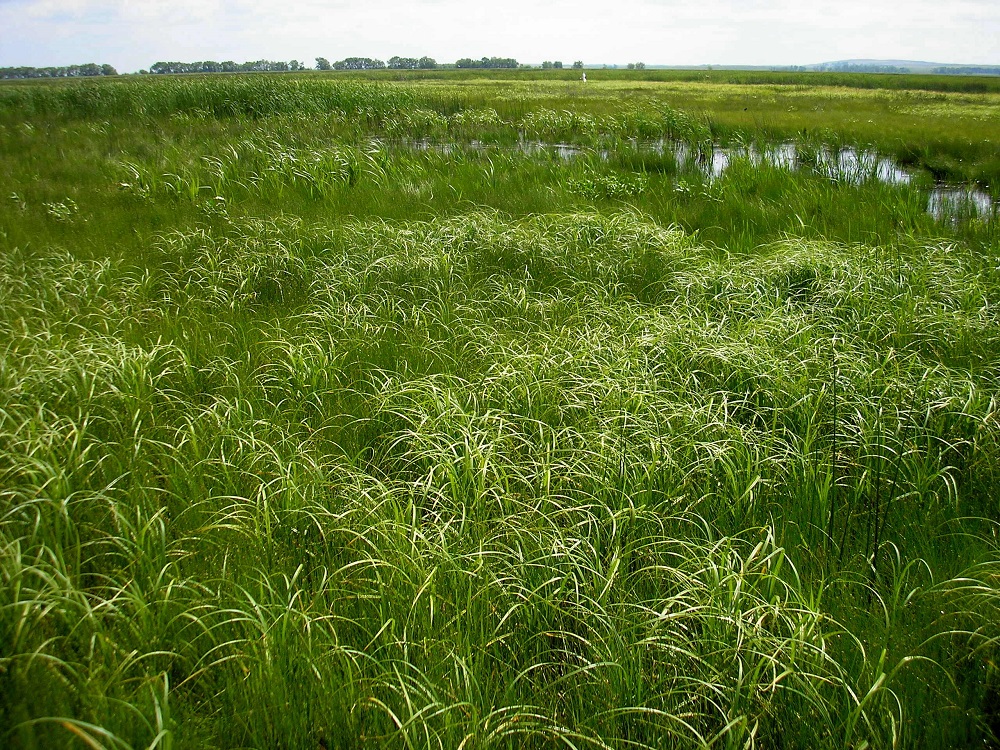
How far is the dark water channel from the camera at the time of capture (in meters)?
7.76

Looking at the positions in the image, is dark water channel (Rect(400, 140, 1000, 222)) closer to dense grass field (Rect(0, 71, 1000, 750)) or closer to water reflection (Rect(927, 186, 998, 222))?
water reflection (Rect(927, 186, 998, 222))

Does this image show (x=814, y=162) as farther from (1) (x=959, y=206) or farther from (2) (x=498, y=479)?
(2) (x=498, y=479)

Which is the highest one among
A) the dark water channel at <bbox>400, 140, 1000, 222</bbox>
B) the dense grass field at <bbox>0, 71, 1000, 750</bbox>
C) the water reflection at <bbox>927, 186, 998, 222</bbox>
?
the dark water channel at <bbox>400, 140, 1000, 222</bbox>

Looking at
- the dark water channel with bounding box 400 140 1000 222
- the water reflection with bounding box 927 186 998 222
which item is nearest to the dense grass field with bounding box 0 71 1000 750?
the water reflection with bounding box 927 186 998 222

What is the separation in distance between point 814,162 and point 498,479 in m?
10.1

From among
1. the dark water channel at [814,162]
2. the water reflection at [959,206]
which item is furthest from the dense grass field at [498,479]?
the dark water channel at [814,162]

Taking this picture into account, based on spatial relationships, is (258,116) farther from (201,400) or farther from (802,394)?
(802,394)

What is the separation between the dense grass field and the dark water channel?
0.92 m

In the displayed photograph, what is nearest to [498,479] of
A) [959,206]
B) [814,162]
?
[959,206]

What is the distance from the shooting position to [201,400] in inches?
140

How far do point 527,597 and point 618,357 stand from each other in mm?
1976

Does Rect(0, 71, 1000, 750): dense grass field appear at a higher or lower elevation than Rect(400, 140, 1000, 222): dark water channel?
lower

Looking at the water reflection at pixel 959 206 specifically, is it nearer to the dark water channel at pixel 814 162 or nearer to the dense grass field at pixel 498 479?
the dark water channel at pixel 814 162

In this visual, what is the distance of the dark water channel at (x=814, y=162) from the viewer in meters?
7.76
